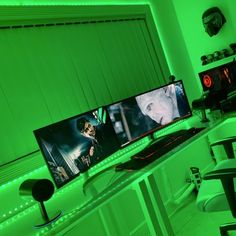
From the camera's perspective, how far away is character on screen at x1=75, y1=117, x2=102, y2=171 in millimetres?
2044

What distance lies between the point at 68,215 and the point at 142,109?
121 cm

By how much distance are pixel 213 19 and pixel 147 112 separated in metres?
1.60

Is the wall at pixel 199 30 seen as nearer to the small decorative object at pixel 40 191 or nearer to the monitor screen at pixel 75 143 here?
the monitor screen at pixel 75 143

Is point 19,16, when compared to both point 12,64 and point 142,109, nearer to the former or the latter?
point 12,64

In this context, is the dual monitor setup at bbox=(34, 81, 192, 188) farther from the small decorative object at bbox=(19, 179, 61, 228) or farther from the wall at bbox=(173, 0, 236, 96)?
the wall at bbox=(173, 0, 236, 96)

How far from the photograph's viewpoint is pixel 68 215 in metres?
1.64

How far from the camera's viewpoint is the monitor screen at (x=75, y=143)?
181cm

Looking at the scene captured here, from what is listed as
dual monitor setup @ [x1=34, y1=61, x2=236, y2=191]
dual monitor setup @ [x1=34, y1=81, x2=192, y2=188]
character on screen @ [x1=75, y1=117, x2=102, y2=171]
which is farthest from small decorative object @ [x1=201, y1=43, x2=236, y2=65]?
character on screen @ [x1=75, y1=117, x2=102, y2=171]

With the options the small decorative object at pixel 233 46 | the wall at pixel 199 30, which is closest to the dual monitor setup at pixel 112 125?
the small decorative object at pixel 233 46

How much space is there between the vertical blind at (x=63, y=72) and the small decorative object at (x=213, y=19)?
2.44 feet

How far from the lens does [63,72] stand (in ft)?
8.45

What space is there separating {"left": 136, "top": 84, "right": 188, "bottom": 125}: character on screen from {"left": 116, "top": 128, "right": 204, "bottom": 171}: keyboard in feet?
0.70

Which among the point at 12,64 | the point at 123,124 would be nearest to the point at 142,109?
the point at 123,124

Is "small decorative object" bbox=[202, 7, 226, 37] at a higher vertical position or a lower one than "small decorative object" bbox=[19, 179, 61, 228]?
higher
